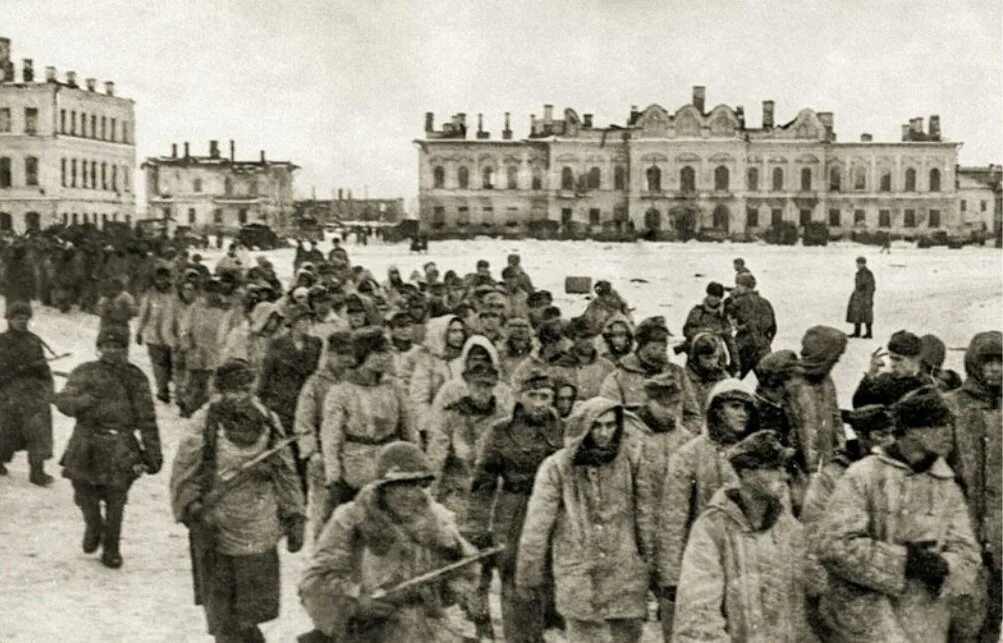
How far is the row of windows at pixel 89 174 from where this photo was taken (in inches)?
1228

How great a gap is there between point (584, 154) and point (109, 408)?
63.2 metres

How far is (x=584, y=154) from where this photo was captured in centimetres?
6981

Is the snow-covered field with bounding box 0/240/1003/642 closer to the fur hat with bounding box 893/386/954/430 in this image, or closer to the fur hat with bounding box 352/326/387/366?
the fur hat with bounding box 352/326/387/366

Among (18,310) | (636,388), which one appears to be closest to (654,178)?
Answer: (18,310)

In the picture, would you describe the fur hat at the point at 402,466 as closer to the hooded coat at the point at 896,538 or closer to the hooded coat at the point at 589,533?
the hooded coat at the point at 589,533

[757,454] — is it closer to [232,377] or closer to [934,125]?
[232,377]

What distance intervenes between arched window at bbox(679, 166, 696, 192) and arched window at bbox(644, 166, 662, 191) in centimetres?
113

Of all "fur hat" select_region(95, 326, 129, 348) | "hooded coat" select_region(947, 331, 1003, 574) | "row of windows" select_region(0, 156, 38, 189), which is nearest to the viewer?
"hooded coat" select_region(947, 331, 1003, 574)

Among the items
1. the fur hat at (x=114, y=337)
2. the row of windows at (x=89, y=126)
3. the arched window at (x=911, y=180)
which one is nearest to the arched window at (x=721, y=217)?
the arched window at (x=911, y=180)

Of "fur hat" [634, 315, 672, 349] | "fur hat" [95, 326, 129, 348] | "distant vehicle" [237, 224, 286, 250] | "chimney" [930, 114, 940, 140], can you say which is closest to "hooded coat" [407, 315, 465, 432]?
"fur hat" [634, 315, 672, 349]

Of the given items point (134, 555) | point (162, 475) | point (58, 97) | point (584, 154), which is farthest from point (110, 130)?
point (584, 154)

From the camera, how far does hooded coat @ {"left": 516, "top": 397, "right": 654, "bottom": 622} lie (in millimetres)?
4934

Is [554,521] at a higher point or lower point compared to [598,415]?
lower

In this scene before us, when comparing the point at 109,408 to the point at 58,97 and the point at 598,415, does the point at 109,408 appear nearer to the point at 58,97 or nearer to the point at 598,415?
the point at 598,415
